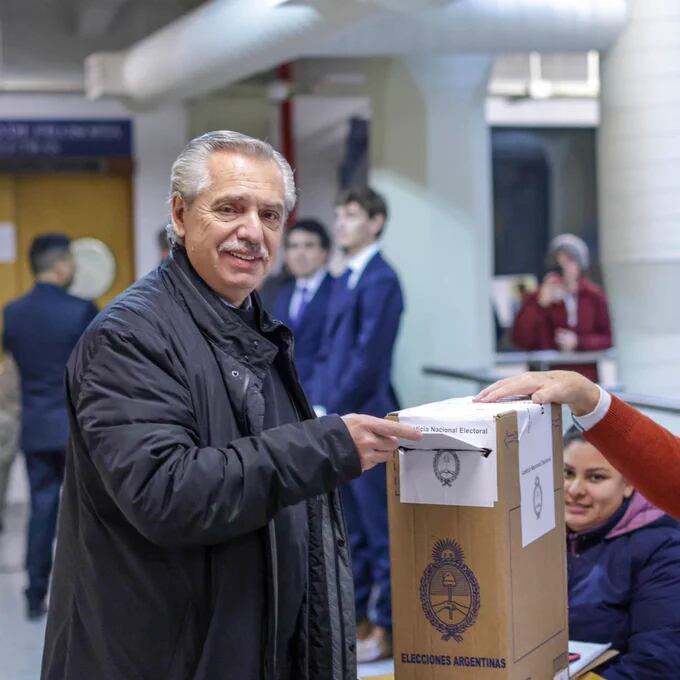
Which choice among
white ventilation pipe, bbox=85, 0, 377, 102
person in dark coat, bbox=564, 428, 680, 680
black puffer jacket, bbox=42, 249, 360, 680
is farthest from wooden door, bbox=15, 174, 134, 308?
black puffer jacket, bbox=42, 249, 360, 680

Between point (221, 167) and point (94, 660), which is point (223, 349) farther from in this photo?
point (94, 660)

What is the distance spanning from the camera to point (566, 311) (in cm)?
605

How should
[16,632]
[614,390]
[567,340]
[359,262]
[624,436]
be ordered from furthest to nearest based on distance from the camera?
[567,340] → [16,632] → [359,262] → [614,390] → [624,436]

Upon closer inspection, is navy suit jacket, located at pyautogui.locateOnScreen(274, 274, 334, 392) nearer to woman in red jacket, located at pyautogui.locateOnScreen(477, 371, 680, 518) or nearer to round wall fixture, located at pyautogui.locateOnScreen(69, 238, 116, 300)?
woman in red jacket, located at pyautogui.locateOnScreen(477, 371, 680, 518)

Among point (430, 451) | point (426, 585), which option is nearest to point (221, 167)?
point (430, 451)

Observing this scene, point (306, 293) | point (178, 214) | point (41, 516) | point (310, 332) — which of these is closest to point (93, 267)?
point (41, 516)

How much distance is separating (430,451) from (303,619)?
1.09 feet

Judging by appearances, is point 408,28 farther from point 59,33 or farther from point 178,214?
point 59,33

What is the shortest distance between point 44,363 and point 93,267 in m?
3.04

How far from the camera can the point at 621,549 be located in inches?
95.7

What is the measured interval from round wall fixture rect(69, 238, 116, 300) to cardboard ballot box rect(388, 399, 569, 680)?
21.6 feet

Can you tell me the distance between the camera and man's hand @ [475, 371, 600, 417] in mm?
1846

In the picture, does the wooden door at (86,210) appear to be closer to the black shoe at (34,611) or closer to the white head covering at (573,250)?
the white head covering at (573,250)

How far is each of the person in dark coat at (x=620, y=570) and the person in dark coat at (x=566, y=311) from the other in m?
3.37
